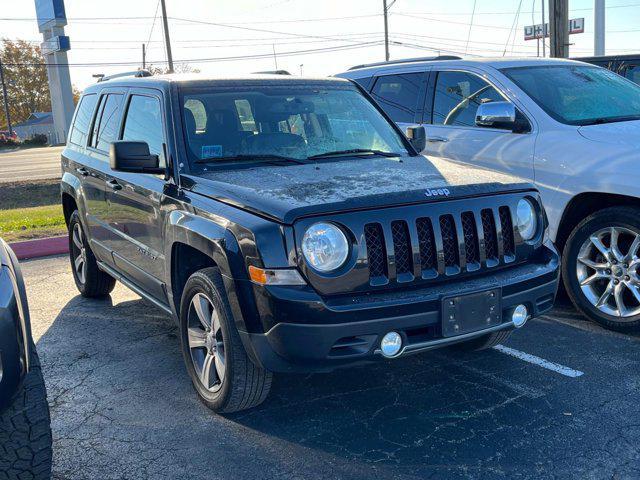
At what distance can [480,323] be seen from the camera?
142 inches

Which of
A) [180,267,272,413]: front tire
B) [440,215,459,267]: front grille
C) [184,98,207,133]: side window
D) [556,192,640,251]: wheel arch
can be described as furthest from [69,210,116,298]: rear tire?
[556,192,640,251]: wheel arch

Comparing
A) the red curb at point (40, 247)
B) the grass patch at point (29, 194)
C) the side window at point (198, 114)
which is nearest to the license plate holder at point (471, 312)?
the side window at point (198, 114)

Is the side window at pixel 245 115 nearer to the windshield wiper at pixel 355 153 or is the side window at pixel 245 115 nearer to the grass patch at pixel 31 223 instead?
the windshield wiper at pixel 355 153

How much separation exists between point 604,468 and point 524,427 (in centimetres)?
50

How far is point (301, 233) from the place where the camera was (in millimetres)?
3348

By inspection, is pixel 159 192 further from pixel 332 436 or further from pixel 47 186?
pixel 47 186

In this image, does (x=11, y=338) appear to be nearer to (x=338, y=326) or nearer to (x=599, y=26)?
(x=338, y=326)

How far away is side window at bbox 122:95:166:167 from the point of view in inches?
179

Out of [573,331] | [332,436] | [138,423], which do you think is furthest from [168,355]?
[573,331]

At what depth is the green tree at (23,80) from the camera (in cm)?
8025

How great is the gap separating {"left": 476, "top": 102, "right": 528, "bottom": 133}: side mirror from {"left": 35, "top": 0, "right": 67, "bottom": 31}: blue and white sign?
171 ft

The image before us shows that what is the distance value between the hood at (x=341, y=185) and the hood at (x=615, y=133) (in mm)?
1357

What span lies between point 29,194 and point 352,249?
1357cm

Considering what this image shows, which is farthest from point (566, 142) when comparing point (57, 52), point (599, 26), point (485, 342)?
point (57, 52)
